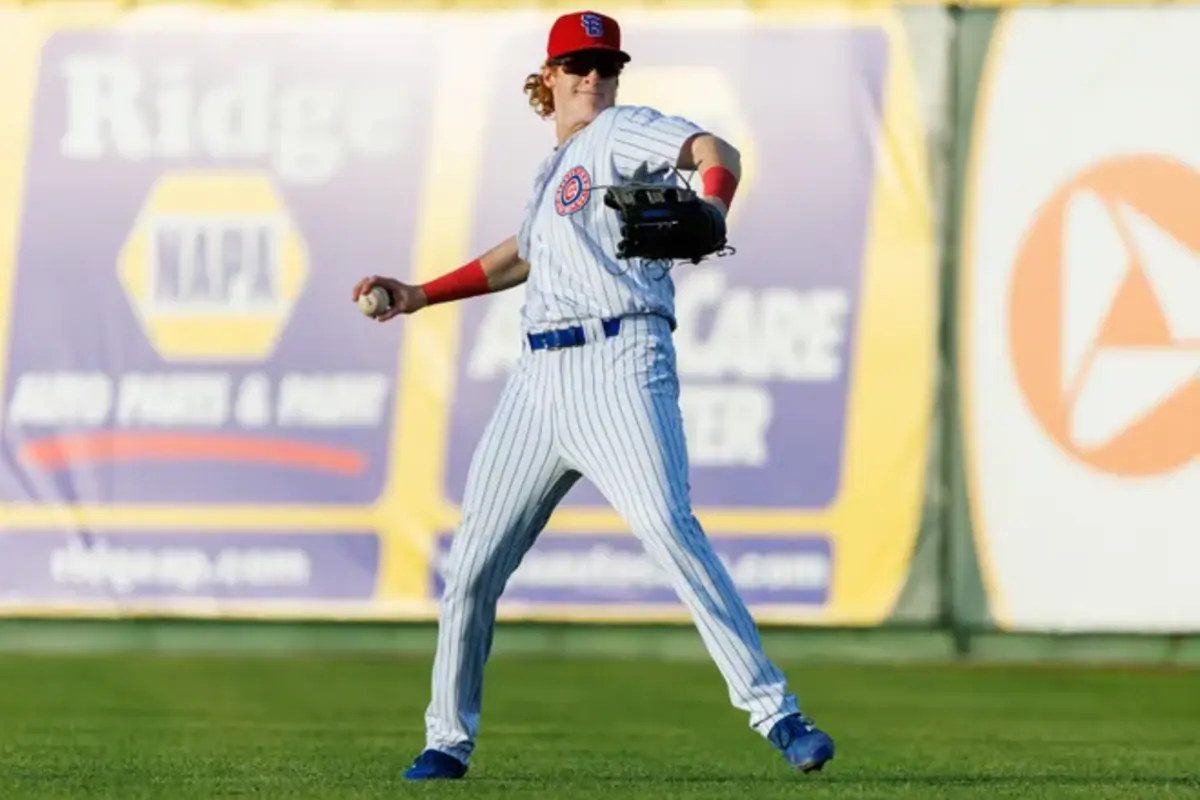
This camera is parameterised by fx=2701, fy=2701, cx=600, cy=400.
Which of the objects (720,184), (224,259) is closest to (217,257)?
(224,259)

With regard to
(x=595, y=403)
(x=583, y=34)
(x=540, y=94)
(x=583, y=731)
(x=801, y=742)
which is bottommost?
(x=583, y=731)

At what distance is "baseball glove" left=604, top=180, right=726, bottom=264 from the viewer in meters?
6.29

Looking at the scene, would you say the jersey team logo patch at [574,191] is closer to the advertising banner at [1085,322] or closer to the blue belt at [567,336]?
the blue belt at [567,336]

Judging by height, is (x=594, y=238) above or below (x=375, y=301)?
above

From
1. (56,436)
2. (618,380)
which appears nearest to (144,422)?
(56,436)

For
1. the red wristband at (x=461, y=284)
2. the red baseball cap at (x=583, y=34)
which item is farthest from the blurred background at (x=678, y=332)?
the red baseball cap at (x=583, y=34)

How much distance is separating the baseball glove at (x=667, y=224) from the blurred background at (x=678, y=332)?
245 inches

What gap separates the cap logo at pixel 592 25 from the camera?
22.4 feet

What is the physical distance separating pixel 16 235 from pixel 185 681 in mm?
2645

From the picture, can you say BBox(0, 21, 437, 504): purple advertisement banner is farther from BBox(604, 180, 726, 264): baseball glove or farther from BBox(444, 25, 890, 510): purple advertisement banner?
BBox(604, 180, 726, 264): baseball glove

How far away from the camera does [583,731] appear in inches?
371

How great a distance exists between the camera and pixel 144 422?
1304 cm

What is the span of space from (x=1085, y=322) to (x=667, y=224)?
680 cm

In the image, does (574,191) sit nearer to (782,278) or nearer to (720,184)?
(720,184)
